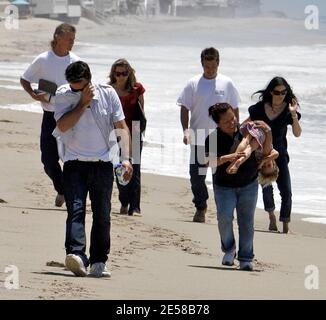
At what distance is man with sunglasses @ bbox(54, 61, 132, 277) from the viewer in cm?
782

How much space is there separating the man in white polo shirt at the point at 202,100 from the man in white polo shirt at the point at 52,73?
1.13 metres

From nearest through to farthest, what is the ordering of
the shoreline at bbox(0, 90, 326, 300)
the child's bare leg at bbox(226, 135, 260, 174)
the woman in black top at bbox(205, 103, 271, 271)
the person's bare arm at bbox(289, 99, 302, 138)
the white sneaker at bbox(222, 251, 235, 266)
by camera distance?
the shoreline at bbox(0, 90, 326, 300) → the child's bare leg at bbox(226, 135, 260, 174) → the woman in black top at bbox(205, 103, 271, 271) → the white sneaker at bbox(222, 251, 235, 266) → the person's bare arm at bbox(289, 99, 302, 138)

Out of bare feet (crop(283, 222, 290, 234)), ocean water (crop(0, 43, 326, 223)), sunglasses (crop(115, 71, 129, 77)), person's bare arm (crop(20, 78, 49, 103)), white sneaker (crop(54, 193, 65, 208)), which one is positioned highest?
sunglasses (crop(115, 71, 129, 77))

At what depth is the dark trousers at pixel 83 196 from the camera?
7863 mm

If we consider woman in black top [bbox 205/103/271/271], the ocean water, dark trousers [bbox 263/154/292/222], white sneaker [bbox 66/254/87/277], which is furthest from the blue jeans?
the ocean water

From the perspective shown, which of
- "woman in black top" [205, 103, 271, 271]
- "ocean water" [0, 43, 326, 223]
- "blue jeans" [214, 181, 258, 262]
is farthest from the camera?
"ocean water" [0, 43, 326, 223]

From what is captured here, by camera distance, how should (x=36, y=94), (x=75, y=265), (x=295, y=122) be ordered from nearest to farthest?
(x=75, y=265) → (x=295, y=122) → (x=36, y=94)

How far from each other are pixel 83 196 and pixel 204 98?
3.37m

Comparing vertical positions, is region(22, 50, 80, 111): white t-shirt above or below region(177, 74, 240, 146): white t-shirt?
above

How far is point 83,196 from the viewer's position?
25.9ft

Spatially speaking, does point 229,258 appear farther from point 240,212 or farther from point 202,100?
point 202,100

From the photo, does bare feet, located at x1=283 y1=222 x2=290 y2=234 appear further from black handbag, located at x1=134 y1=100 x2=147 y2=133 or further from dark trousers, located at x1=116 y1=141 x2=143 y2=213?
black handbag, located at x1=134 y1=100 x2=147 y2=133

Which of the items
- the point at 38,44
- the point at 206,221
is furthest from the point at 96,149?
the point at 38,44

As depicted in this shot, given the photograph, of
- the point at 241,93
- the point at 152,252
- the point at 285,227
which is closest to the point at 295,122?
the point at 285,227
